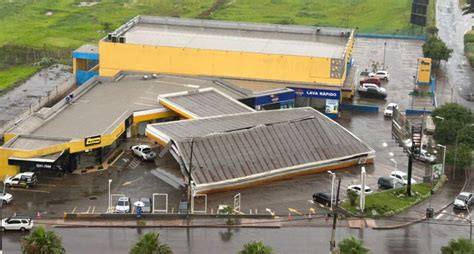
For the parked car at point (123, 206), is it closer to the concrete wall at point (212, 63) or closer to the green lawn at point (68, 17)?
the concrete wall at point (212, 63)

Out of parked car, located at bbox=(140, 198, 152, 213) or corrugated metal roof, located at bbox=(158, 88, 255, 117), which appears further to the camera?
corrugated metal roof, located at bbox=(158, 88, 255, 117)

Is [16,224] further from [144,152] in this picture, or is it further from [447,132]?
[447,132]

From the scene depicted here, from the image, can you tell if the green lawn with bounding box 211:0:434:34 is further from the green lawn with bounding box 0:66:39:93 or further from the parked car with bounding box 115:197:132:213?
the parked car with bounding box 115:197:132:213

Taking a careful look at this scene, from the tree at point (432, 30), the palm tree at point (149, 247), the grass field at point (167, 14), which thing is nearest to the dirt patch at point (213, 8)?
the grass field at point (167, 14)

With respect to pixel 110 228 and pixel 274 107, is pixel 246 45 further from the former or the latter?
pixel 110 228

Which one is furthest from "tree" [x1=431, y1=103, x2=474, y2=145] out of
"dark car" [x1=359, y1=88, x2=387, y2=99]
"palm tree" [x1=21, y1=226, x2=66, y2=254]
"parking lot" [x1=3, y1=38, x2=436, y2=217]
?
"palm tree" [x1=21, y1=226, x2=66, y2=254]
